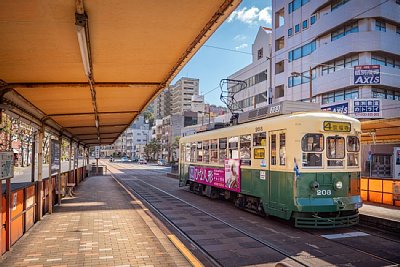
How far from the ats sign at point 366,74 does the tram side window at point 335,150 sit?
1936 centimetres

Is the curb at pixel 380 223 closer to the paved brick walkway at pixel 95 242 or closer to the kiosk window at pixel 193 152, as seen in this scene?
the paved brick walkway at pixel 95 242

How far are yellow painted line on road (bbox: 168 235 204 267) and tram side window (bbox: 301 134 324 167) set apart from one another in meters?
4.23

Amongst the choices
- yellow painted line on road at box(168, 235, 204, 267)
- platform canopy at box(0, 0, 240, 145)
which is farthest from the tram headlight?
platform canopy at box(0, 0, 240, 145)

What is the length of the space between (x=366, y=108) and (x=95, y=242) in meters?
24.8

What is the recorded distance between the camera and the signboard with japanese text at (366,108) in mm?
26578

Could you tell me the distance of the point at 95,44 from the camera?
5.06 meters

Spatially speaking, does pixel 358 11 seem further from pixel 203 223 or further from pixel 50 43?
pixel 50 43

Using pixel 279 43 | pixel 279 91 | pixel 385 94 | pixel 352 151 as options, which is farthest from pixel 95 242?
pixel 279 43

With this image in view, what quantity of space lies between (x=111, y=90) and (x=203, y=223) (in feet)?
17.4

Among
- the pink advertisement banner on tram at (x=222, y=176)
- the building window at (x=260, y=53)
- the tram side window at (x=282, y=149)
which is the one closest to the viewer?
the tram side window at (x=282, y=149)

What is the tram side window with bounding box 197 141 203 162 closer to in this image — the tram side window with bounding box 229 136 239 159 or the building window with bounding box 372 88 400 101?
the tram side window with bounding box 229 136 239 159

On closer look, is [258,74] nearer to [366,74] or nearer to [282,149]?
[366,74]

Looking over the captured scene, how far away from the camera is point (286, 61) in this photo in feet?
134

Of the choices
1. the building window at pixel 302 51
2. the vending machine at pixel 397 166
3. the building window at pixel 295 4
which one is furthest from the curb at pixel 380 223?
the building window at pixel 295 4
